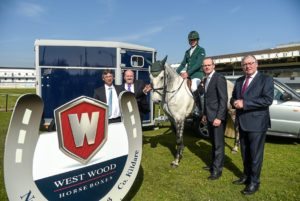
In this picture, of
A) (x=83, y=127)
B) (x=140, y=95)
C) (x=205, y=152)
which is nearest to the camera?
(x=83, y=127)

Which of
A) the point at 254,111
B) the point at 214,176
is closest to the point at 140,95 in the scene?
the point at 214,176

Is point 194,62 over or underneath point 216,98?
over

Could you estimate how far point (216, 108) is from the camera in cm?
498

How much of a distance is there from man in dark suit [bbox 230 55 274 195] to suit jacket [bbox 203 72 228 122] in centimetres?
41

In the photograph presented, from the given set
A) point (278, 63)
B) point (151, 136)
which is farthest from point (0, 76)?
point (151, 136)

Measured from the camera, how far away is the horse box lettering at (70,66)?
337 inches

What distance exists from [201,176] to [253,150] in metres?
1.43

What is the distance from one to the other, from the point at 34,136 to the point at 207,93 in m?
3.39

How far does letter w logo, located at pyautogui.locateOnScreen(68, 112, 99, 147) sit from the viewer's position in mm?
2811

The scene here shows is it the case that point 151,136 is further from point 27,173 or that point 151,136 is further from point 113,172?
point 27,173

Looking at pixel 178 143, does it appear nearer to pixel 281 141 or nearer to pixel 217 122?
pixel 217 122

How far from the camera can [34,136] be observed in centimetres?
248

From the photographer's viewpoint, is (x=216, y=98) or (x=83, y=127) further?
(x=216, y=98)

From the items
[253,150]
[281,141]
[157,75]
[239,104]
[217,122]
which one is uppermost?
[157,75]
